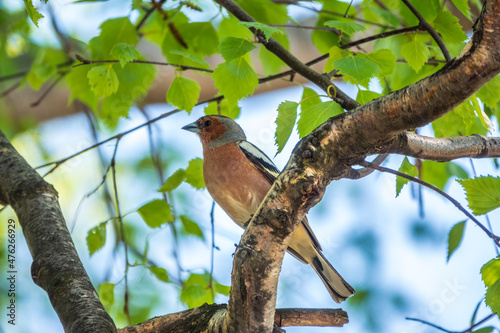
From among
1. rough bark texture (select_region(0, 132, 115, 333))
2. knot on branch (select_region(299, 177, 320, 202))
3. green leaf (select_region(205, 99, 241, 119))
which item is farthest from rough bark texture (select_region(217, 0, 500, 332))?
green leaf (select_region(205, 99, 241, 119))

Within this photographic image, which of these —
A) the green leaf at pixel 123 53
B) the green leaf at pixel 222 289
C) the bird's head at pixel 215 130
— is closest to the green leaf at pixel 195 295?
the green leaf at pixel 222 289

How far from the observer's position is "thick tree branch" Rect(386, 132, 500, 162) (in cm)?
271

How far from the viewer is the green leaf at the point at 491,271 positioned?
9.17 ft

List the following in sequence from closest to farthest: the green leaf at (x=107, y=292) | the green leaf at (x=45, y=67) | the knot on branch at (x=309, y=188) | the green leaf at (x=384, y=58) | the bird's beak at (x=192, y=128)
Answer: the knot on branch at (x=309, y=188) < the green leaf at (x=384, y=58) < the green leaf at (x=107, y=292) < the green leaf at (x=45, y=67) < the bird's beak at (x=192, y=128)

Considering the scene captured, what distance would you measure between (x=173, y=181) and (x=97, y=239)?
802 mm

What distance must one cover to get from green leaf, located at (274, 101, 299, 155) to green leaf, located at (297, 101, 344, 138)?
0.08 metres

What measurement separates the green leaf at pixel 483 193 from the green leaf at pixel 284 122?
1.13m

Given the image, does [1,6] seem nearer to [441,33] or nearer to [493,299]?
[441,33]

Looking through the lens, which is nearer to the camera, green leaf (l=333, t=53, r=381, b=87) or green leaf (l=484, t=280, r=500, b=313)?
green leaf (l=484, t=280, r=500, b=313)

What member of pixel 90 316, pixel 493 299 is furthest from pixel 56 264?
pixel 493 299

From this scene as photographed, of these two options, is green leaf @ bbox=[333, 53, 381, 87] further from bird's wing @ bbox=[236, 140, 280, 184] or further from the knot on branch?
bird's wing @ bbox=[236, 140, 280, 184]

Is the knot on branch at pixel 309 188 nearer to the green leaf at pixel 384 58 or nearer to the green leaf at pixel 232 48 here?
the green leaf at pixel 232 48

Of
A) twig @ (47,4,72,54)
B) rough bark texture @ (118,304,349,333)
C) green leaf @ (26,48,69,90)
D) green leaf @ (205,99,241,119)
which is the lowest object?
rough bark texture @ (118,304,349,333)

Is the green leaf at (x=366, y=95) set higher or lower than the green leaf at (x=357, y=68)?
higher
